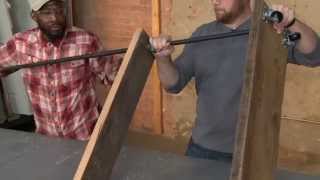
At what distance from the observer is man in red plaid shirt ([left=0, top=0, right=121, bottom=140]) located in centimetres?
197

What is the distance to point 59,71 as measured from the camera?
198 centimetres

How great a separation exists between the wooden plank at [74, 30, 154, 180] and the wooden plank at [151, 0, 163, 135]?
1.39m

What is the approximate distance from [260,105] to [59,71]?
103cm

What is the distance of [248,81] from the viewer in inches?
43.4

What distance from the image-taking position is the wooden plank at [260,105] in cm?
103

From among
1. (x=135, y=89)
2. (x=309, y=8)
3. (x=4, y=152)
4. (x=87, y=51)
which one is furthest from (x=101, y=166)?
(x=309, y=8)

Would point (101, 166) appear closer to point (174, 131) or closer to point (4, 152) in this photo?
point (4, 152)

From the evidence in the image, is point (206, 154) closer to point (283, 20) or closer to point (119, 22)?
point (283, 20)

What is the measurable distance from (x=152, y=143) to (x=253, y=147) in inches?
82.4

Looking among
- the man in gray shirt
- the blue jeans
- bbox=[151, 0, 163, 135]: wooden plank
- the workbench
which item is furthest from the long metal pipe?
bbox=[151, 0, 163, 135]: wooden plank

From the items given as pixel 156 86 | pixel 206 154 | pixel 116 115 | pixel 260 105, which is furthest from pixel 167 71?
pixel 156 86

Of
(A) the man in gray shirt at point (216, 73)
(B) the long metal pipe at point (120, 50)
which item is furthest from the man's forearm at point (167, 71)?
(B) the long metal pipe at point (120, 50)

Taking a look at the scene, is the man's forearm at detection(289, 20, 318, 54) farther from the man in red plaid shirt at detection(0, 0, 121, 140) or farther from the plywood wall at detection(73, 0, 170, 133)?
the plywood wall at detection(73, 0, 170, 133)

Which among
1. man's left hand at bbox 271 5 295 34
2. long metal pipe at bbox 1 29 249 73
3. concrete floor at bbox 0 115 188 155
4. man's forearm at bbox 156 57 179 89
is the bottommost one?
concrete floor at bbox 0 115 188 155
